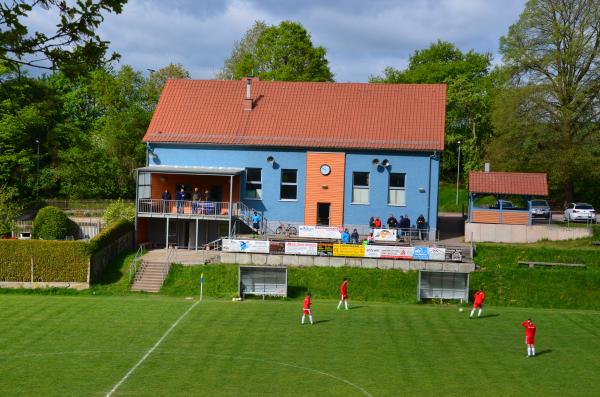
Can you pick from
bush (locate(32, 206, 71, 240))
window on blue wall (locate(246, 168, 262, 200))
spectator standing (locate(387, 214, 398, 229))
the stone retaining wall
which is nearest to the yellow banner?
the stone retaining wall

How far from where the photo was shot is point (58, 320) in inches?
1144

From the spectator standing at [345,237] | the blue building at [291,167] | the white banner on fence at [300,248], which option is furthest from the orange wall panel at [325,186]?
the white banner on fence at [300,248]

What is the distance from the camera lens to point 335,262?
1481 inches

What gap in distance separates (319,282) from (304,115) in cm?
1364

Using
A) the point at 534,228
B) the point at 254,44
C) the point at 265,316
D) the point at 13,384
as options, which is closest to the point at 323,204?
the point at 534,228

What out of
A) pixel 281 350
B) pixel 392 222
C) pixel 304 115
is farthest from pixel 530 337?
pixel 304 115

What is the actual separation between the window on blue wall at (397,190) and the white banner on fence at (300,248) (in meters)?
8.09

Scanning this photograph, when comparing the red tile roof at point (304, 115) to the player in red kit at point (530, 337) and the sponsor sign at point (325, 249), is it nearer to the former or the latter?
the sponsor sign at point (325, 249)

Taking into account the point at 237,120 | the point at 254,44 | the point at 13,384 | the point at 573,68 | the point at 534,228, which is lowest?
the point at 13,384

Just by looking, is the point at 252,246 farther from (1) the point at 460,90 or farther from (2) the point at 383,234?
(1) the point at 460,90

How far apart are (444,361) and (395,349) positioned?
2026mm

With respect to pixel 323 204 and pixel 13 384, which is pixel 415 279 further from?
pixel 13 384

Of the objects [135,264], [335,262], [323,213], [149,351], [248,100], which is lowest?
[149,351]

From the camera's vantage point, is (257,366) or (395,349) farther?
(395,349)
